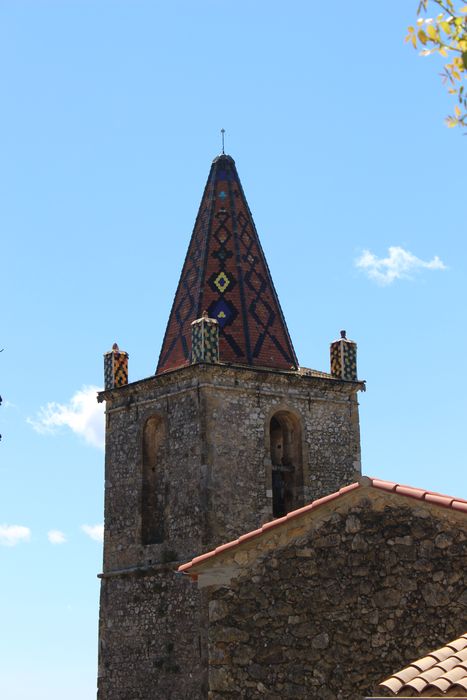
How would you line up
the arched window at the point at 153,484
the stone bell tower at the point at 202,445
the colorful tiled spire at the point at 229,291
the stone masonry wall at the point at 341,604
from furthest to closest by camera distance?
the colorful tiled spire at the point at 229,291 → the arched window at the point at 153,484 → the stone bell tower at the point at 202,445 → the stone masonry wall at the point at 341,604

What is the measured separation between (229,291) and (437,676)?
15854mm

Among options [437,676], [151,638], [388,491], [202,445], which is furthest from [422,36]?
[151,638]

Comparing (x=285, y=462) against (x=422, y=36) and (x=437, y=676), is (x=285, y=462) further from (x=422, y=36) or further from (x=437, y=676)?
(x=422, y=36)

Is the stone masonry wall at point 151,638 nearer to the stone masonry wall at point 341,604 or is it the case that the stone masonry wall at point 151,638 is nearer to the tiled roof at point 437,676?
the stone masonry wall at point 341,604

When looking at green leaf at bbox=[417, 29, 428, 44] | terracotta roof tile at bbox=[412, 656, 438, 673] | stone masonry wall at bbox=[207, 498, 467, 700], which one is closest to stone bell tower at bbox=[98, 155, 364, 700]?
stone masonry wall at bbox=[207, 498, 467, 700]

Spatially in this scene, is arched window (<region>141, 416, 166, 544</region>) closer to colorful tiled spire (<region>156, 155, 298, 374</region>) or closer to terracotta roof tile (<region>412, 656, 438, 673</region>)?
colorful tiled spire (<region>156, 155, 298, 374</region>)

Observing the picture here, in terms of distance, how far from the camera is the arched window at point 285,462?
23938 millimetres

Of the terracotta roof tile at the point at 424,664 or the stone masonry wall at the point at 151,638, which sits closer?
the terracotta roof tile at the point at 424,664

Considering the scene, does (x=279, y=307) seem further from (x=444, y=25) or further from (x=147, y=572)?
(x=444, y=25)

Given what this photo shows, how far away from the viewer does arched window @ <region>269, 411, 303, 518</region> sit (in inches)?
942

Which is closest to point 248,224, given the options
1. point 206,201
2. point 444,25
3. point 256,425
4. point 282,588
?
point 206,201

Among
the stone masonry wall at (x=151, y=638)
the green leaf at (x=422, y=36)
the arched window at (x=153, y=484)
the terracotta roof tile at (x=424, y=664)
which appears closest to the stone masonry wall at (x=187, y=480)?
the stone masonry wall at (x=151, y=638)

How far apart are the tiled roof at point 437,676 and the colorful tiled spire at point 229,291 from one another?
14.3 m

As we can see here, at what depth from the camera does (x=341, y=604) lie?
39.6ft
